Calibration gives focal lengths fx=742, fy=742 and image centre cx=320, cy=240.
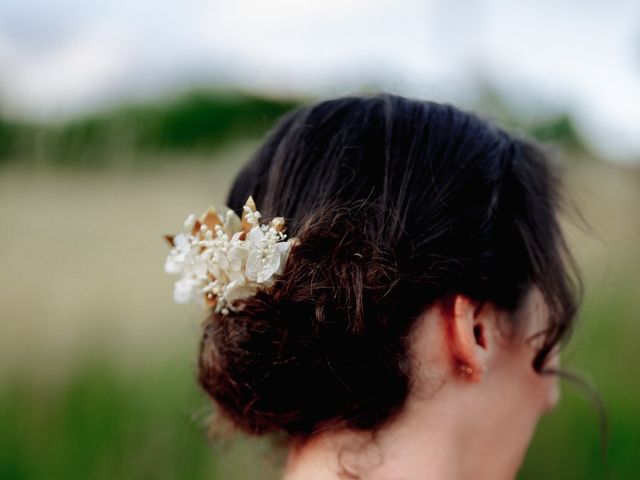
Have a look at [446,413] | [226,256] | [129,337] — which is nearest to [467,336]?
[446,413]

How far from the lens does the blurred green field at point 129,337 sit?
311 centimetres

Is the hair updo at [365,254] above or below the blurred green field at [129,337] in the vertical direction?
above

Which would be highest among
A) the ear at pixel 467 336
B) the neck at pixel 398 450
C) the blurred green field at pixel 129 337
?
the ear at pixel 467 336

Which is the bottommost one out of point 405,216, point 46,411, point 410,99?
point 46,411

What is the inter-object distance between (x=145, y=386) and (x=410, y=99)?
7.46 feet

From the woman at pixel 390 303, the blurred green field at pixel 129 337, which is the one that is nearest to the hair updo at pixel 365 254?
the woman at pixel 390 303

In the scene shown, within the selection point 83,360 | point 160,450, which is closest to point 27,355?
point 83,360

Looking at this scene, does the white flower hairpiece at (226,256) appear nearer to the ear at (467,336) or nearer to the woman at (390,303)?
the woman at (390,303)

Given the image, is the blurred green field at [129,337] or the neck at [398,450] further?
the blurred green field at [129,337]

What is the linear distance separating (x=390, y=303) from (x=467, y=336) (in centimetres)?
16

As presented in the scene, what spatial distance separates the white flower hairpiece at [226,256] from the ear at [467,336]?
320mm

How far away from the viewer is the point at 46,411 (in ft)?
10.7

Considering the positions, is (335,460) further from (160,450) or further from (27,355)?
(27,355)

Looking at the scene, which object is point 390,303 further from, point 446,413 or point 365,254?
point 446,413
